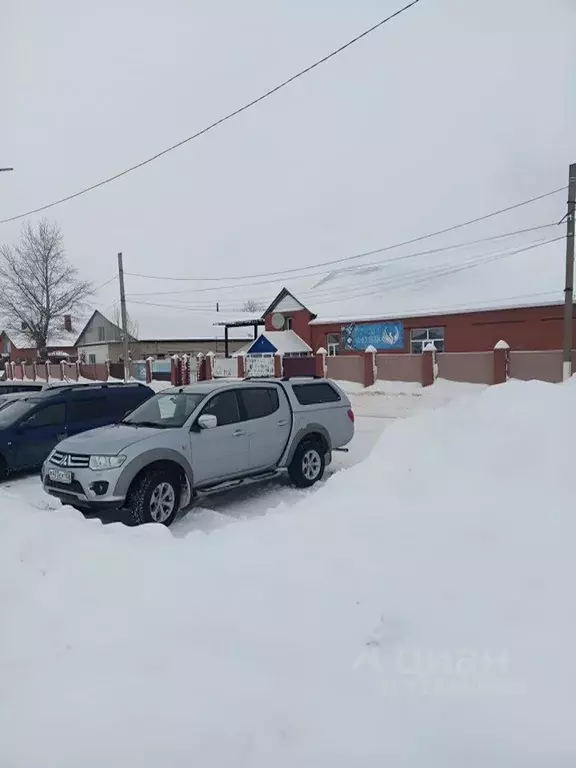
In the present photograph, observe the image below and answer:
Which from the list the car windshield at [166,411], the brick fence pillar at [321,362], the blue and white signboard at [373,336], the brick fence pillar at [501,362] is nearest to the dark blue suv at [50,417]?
the car windshield at [166,411]

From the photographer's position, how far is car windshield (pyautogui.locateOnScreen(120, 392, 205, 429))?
7.41 meters

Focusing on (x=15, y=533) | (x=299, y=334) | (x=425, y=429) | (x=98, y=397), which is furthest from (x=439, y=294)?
(x=15, y=533)

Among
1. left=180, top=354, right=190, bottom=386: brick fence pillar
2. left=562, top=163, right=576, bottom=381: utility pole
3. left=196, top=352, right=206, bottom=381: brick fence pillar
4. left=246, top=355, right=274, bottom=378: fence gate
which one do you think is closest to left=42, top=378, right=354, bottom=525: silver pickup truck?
left=562, top=163, right=576, bottom=381: utility pole

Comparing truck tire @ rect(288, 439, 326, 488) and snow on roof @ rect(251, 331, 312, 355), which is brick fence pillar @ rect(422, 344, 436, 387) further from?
snow on roof @ rect(251, 331, 312, 355)

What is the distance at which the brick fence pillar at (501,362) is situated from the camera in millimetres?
20438

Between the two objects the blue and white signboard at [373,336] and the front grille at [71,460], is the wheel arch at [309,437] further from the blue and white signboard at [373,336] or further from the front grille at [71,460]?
the blue and white signboard at [373,336]

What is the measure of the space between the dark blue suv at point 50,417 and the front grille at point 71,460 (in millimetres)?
3180

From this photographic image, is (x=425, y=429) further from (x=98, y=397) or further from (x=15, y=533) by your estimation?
(x=98, y=397)

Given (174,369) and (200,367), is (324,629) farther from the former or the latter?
(174,369)

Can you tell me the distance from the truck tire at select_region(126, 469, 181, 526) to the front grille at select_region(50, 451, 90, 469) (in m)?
0.69

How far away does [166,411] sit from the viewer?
7.82 m

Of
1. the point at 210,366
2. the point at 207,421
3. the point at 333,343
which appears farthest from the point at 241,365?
the point at 207,421

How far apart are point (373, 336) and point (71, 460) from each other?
27.6 meters

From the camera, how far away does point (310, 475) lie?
8562 mm
